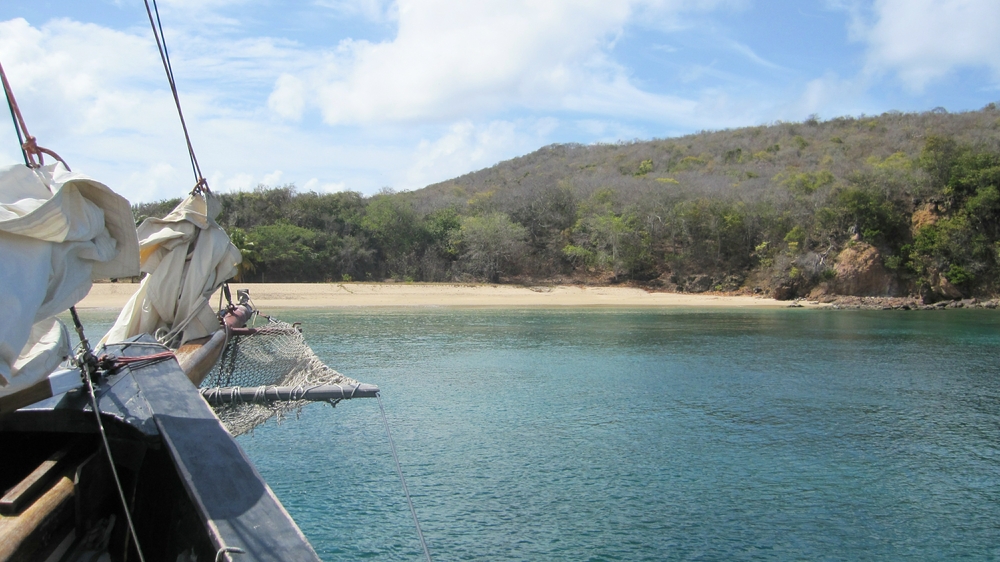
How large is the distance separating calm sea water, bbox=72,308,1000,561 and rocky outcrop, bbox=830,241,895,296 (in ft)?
61.9

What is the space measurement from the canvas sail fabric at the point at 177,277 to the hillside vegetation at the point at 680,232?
32.6 metres

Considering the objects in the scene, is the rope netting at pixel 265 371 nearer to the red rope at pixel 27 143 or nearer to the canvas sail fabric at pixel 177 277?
the canvas sail fabric at pixel 177 277

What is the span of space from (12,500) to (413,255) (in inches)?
1699

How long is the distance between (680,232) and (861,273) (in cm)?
1082

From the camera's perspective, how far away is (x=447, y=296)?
38688 millimetres

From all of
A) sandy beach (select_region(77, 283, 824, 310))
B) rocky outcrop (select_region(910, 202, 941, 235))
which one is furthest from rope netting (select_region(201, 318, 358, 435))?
rocky outcrop (select_region(910, 202, 941, 235))

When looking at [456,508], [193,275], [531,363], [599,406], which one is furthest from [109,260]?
[531,363]

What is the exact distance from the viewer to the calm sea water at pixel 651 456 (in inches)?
299

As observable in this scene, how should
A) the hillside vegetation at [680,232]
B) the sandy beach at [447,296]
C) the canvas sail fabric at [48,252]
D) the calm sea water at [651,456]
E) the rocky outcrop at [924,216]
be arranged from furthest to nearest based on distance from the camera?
the rocky outcrop at [924,216], the hillside vegetation at [680,232], the sandy beach at [447,296], the calm sea water at [651,456], the canvas sail fabric at [48,252]

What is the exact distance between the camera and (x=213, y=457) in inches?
133

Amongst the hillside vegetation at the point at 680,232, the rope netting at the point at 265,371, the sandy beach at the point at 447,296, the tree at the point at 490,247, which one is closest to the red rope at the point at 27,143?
the rope netting at the point at 265,371

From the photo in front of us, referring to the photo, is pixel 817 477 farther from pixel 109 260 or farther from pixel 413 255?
pixel 413 255

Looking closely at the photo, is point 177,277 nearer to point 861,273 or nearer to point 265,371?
point 265,371

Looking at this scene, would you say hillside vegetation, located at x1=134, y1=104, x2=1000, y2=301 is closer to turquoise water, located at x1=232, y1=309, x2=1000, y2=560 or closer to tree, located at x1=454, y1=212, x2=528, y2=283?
tree, located at x1=454, y1=212, x2=528, y2=283
